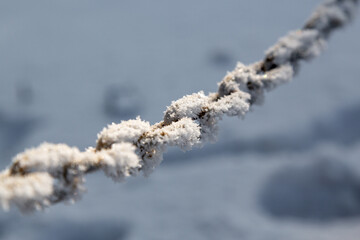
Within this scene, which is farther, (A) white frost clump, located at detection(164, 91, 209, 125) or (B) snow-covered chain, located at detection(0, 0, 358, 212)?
(A) white frost clump, located at detection(164, 91, 209, 125)

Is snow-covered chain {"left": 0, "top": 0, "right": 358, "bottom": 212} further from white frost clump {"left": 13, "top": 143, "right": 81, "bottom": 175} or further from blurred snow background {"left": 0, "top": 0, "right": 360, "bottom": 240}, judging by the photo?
blurred snow background {"left": 0, "top": 0, "right": 360, "bottom": 240}

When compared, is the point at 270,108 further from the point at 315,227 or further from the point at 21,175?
the point at 21,175

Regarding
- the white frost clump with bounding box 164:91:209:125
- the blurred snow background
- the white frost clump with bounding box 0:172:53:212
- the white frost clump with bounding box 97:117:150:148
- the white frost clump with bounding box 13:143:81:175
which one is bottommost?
the white frost clump with bounding box 0:172:53:212

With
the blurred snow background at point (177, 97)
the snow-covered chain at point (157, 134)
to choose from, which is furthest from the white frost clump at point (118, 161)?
the blurred snow background at point (177, 97)

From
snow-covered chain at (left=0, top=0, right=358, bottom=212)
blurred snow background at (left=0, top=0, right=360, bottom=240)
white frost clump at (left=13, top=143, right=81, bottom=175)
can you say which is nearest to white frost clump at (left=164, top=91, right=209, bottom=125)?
snow-covered chain at (left=0, top=0, right=358, bottom=212)

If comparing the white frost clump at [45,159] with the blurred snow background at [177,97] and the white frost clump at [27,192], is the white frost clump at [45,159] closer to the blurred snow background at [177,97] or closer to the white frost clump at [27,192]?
the white frost clump at [27,192]

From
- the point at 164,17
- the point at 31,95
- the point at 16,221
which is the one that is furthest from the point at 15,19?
the point at 16,221

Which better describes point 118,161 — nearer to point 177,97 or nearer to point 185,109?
point 185,109

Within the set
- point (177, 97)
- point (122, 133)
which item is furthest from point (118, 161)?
point (177, 97)
